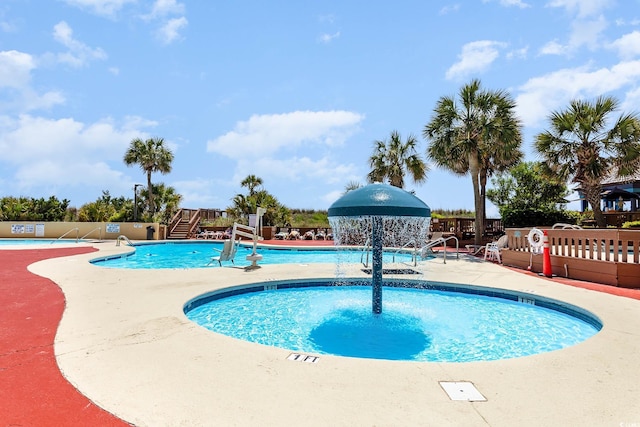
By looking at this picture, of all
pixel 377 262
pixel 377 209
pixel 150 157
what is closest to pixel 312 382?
pixel 377 209

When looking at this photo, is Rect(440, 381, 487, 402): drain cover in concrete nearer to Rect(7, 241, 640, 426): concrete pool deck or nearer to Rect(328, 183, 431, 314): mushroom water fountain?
Rect(7, 241, 640, 426): concrete pool deck

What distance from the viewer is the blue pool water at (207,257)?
13844 mm

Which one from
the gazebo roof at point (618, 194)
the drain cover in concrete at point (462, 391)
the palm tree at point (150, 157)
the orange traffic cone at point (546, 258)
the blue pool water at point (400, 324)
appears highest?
the palm tree at point (150, 157)

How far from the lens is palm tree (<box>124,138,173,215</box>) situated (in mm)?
32875

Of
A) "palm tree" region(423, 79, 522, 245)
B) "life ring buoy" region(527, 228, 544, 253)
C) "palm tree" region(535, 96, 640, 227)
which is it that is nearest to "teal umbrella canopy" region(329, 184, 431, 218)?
"life ring buoy" region(527, 228, 544, 253)

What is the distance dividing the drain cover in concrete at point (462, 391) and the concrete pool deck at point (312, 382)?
5 cm

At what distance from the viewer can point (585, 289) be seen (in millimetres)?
7656

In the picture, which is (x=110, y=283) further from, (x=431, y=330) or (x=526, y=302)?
(x=526, y=302)

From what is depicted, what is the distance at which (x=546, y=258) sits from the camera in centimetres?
982

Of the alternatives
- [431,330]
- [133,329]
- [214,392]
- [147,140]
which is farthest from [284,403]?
[147,140]

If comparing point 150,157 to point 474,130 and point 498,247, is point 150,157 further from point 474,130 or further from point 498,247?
point 498,247

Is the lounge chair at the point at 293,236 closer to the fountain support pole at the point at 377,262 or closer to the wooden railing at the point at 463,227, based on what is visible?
the wooden railing at the point at 463,227

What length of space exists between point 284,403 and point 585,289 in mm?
7698

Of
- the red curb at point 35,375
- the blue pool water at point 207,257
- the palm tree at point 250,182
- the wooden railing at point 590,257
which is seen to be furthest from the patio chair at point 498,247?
the palm tree at point 250,182
